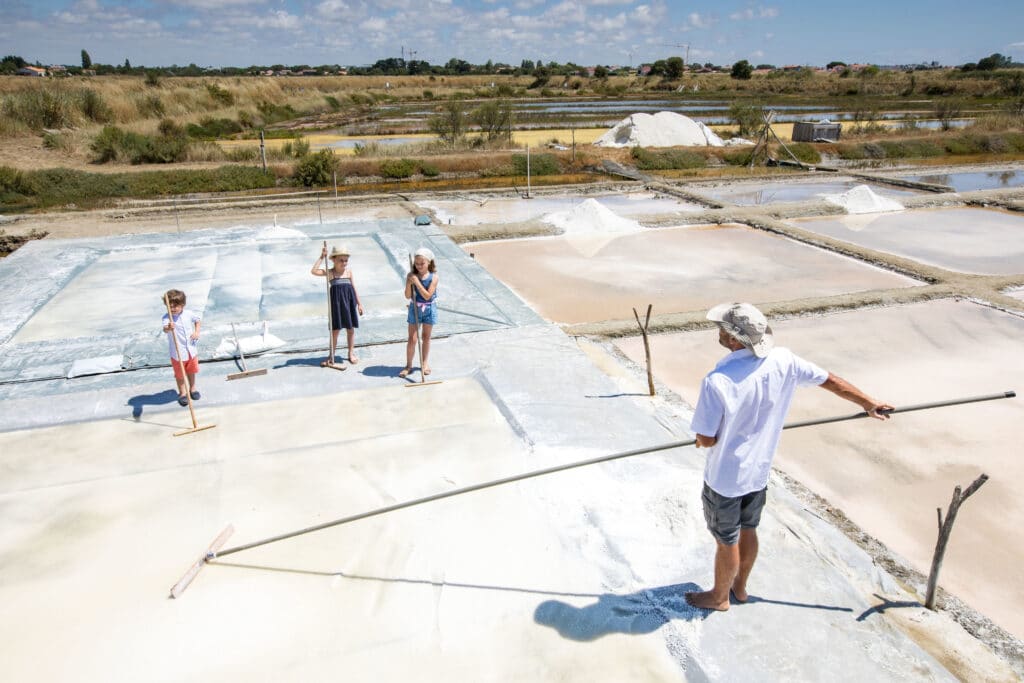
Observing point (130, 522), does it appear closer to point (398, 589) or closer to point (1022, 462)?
point (398, 589)

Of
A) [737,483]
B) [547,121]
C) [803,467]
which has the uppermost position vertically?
[547,121]

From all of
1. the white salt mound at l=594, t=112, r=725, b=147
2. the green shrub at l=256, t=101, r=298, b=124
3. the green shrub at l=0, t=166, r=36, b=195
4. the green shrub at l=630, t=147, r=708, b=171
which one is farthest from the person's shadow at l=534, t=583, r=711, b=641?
the green shrub at l=256, t=101, r=298, b=124

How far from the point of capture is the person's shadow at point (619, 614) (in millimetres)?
3521

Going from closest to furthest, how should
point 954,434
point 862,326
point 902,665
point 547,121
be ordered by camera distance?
point 902,665 → point 954,434 → point 862,326 → point 547,121

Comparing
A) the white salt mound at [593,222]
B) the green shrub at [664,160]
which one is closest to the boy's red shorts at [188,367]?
the white salt mound at [593,222]

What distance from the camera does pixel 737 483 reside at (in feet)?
10.2

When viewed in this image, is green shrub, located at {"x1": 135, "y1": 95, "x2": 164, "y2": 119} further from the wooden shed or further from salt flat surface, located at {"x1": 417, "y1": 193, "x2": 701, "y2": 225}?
the wooden shed

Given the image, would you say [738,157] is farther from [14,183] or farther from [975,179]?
[14,183]

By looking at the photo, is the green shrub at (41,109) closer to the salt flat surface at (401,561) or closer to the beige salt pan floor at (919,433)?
the salt flat surface at (401,561)

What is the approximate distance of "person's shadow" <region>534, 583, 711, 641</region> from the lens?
139 inches

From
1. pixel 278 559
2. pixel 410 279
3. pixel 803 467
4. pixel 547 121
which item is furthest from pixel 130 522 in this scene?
pixel 547 121

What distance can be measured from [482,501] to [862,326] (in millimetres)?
6271

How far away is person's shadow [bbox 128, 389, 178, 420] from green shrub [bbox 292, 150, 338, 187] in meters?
14.8

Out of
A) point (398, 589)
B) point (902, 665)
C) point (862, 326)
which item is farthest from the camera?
point (862, 326)
